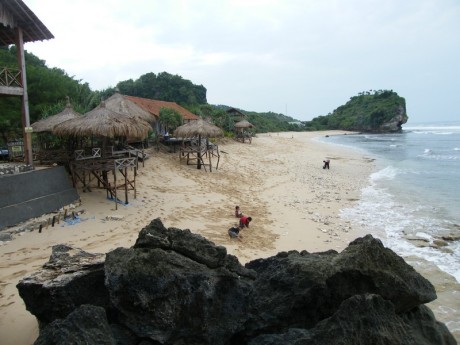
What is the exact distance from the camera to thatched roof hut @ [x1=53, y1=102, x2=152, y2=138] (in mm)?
12422

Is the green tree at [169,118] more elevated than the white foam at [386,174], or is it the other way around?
the green tree at [169,118]

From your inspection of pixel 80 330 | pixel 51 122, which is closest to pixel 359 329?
pixel 80 330

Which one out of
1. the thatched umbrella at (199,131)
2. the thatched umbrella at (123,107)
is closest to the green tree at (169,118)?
the thatched umbrella at (199,131)

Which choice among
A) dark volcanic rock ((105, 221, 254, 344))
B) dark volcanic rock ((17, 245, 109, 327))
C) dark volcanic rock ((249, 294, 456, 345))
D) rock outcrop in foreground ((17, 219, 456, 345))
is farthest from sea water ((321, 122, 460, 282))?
dark volcanic rock ((17, 245, 109, 327))

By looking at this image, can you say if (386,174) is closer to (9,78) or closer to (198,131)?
(198,131)

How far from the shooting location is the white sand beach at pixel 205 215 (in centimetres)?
781

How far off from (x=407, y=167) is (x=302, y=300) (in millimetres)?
26022

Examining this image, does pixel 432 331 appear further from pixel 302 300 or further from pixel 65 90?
pixel 65 90

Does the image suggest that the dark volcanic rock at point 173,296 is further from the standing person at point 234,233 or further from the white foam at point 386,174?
the white foam at point 386,174

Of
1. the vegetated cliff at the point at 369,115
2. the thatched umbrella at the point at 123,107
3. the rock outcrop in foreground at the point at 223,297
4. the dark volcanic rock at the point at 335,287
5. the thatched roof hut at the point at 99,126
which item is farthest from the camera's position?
the vegetated cliff at the point at 369,115

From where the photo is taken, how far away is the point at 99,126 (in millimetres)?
12492

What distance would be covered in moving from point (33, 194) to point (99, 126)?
10.7ft

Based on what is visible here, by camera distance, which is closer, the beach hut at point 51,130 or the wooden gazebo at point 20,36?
the wooden gazebo at point 20,36

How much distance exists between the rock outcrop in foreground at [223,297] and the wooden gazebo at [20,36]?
8.89 m
